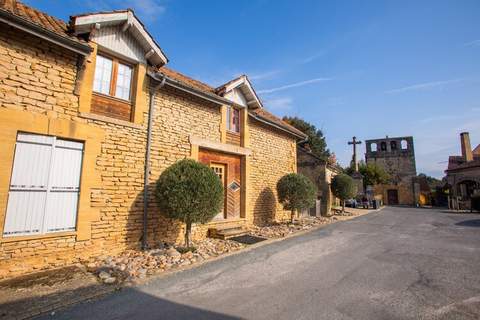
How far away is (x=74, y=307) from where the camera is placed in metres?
3.65

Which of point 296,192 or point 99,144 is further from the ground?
point 99,144

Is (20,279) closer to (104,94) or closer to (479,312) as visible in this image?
(104,94)

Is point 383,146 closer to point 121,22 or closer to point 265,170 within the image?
point 265,170

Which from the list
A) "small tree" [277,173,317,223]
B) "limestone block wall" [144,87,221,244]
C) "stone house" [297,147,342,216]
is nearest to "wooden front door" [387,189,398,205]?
A: "stone house" [297,147,342,216]

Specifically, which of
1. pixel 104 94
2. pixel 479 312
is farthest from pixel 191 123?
pixel 479 312

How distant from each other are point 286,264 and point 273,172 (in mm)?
6847

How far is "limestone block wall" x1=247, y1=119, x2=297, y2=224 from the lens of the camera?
35.9 feet

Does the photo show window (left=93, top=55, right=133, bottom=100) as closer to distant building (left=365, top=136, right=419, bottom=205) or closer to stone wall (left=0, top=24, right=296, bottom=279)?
stone wall (left=0, top=24, right=296, bottom=279)

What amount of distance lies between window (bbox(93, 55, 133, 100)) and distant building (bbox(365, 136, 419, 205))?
3565 cm

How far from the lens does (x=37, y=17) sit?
572 cm

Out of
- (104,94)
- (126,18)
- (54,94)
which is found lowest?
(54,94)

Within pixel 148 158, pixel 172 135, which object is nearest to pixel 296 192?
pixel 172 135

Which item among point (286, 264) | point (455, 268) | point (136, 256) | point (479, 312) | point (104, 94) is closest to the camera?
point (479, 312)

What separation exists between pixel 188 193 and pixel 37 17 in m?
5.70
